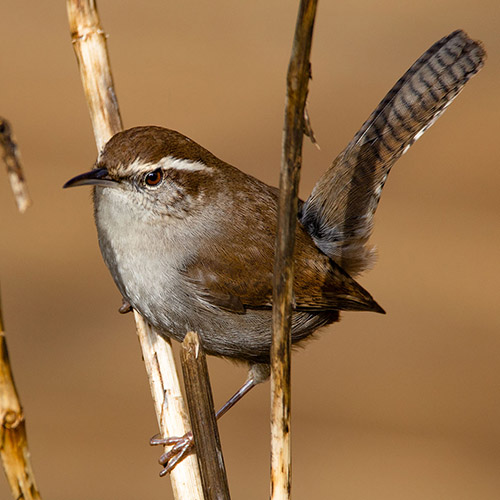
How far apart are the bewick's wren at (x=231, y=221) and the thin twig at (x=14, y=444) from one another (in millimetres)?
1225

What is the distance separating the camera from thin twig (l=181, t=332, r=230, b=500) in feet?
6.40

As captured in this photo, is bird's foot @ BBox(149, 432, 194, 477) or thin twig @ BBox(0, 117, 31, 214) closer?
thin twig @ BBox(0, 117, 31, 214)

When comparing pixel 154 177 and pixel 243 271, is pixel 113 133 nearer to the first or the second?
pixel 154 177

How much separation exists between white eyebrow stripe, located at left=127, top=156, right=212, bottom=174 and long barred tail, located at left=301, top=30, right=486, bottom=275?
2.16ft

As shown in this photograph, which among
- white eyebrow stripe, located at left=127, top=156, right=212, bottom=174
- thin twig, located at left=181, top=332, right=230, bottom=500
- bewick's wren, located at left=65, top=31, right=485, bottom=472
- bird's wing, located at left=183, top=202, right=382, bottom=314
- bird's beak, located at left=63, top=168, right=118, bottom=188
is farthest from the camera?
bird's wing, located at left=183, top=202, right=382, bottom=314

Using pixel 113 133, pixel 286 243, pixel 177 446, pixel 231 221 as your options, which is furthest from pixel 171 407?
pixel 286 243

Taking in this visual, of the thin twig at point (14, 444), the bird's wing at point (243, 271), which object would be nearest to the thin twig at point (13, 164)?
the thin twig at point (14, 444)

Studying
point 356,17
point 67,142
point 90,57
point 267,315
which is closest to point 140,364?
point 67,142

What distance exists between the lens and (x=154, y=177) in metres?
3.06

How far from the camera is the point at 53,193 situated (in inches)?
328

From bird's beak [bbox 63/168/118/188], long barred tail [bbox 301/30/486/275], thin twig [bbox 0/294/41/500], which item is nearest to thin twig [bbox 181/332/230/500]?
thin twig [bbox 0/294/41/500]

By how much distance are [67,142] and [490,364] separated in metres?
5.18

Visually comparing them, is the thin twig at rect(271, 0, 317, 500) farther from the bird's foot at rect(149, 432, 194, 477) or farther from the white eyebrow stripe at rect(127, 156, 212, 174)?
the white eyebrow stripe at rect(127, 156, 212, 174)

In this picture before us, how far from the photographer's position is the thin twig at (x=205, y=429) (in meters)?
1.95
